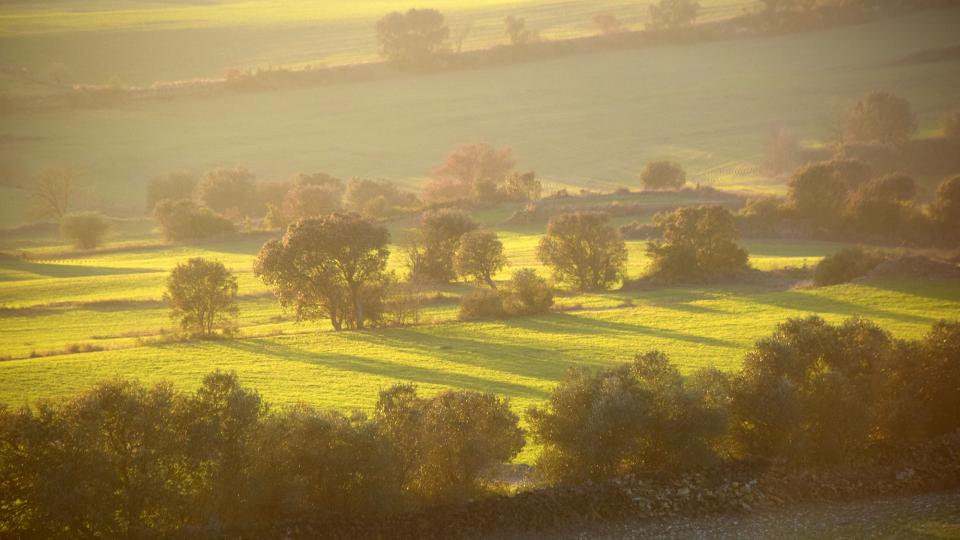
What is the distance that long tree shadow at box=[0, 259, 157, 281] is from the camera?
8900 centimetres

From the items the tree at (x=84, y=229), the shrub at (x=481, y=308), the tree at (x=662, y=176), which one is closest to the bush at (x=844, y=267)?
the shrub at (x=481, y=308)

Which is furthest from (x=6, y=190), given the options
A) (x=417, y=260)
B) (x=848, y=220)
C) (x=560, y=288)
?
(x=848, y=220)

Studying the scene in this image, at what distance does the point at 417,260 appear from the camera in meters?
81.2

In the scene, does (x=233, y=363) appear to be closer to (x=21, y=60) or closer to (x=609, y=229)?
(x=609, y=229)

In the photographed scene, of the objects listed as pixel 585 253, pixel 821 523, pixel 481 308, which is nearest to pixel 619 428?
pixel 821 523

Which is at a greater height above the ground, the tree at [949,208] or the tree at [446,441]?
the tree at [949,208]

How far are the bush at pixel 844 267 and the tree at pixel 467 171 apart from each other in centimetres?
6449

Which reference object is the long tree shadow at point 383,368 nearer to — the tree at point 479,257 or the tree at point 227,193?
the tree at point 479,257

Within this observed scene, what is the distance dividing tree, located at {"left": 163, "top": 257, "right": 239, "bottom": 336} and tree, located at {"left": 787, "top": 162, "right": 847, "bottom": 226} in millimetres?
61310

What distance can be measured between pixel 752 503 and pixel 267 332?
39841 millimetres

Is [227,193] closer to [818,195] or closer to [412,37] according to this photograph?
[412,37]

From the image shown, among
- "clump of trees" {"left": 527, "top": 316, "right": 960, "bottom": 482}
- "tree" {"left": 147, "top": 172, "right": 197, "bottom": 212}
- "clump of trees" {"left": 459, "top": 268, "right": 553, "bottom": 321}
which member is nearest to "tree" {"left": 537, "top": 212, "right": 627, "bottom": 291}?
"clump of trees" {"left": 459, "top": 268, "right": 553, "bottom": 321}

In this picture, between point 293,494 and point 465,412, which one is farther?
point 465,412

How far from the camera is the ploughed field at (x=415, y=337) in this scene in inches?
1972
